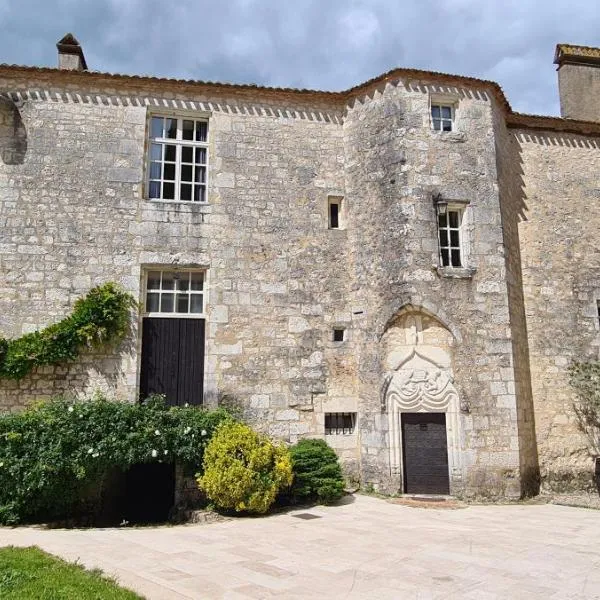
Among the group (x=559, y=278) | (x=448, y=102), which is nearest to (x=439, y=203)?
(x=448, y=102)

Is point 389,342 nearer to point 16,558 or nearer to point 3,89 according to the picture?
point 16,558

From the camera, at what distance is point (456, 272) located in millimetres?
9086

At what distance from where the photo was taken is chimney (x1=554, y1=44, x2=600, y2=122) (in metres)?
11.8

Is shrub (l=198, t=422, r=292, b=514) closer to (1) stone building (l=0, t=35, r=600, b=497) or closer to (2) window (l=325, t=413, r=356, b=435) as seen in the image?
(1) stone building (l=0, t=35, r=600, b=497)

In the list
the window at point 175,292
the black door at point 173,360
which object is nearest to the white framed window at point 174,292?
the window at point 175,292

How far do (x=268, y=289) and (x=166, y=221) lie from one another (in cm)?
217

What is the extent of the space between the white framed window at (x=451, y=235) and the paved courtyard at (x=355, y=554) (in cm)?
416

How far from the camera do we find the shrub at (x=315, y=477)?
7.93 metres

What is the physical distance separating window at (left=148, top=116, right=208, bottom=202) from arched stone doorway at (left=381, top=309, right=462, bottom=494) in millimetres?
4408

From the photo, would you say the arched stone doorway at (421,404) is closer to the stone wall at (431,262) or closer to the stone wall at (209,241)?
the stone wall at (431,262)

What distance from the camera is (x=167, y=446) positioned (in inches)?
298

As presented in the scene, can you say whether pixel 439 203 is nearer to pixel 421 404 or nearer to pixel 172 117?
pixel 421 404

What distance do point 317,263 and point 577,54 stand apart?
7.95m

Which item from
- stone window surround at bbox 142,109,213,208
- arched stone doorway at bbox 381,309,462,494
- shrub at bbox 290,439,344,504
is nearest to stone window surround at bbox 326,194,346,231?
arched stone doorway at bbox 381,309,462,494
